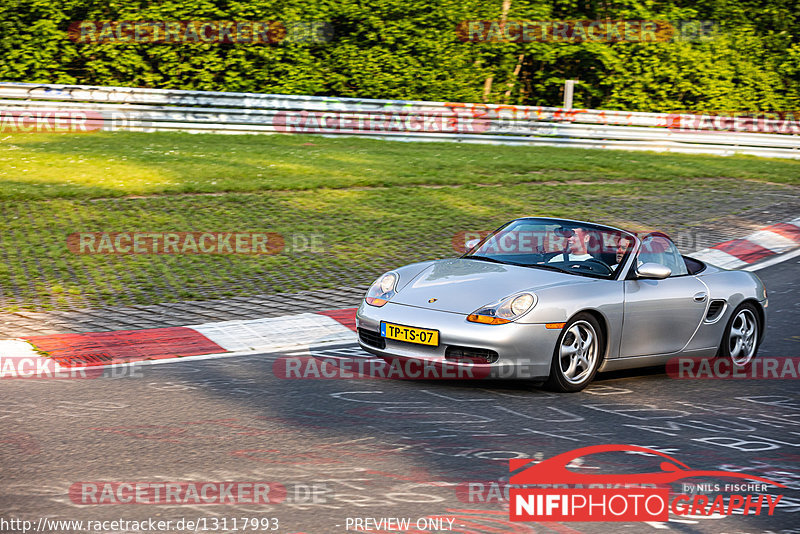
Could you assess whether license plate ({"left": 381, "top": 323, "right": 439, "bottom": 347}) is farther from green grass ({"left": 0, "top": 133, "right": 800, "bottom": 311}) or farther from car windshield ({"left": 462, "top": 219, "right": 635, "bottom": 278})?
green grass ({"left": 0, "top": 133, "right": 800, "bottom": 311})

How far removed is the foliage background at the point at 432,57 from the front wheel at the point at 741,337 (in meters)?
16.8

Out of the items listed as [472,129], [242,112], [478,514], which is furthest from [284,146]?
[478,514]

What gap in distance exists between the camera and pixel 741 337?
8.45m

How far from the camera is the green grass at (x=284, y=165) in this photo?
14.7 meters

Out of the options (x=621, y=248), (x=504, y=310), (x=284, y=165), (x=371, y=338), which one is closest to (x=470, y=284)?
(x=504, y=310)

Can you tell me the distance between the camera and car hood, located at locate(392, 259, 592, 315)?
22.8 feet

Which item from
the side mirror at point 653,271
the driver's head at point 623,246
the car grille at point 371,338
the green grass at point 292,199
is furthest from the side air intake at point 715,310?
the green grass at point 292,199

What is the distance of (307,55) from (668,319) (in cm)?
1775

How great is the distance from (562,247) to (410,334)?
1.71m

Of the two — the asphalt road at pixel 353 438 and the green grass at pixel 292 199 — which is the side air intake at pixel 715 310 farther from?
the green grass at pixel 292 199

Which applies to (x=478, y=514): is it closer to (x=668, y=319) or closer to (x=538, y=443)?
(x=538, y=443)

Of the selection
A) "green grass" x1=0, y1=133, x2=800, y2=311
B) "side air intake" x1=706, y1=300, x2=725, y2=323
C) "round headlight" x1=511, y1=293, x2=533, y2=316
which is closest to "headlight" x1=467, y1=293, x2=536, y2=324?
"round headlight" x1=511, y1=293, x2=533, y2=316

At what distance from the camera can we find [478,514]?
4.50 m

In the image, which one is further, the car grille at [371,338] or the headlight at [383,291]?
the headlight at [383,291]
